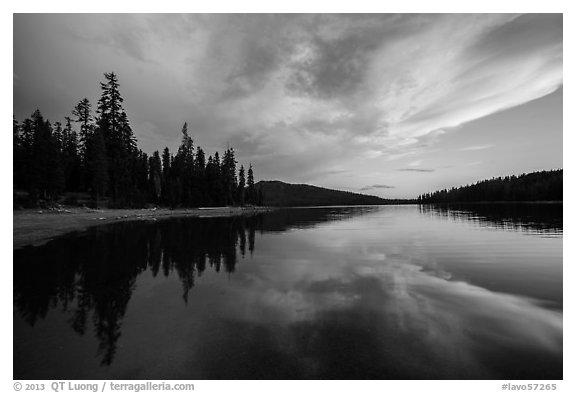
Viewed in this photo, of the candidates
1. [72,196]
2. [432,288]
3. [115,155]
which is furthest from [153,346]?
[115,155]

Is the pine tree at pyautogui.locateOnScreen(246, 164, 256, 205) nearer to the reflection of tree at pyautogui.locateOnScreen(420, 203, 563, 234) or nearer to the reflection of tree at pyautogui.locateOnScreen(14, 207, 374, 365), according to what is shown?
the reflection of tree at pyautogui.locateOnScreen(420, 203, 563, 234)

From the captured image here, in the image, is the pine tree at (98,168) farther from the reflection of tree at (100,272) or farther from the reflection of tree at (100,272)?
the reflection of tree at (100,272)

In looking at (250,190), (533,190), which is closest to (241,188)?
(250,190)

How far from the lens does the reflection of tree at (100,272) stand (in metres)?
8.05

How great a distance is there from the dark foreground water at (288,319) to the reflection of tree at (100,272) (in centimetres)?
7

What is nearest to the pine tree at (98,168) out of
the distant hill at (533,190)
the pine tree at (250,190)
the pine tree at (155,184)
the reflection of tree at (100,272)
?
the pine tree at (155,184)

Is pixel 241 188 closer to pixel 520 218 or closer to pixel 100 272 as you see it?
pixel 520 218

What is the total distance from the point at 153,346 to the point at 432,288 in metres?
9.62

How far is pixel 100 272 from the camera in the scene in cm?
1279

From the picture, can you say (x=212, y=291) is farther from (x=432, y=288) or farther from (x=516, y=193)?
(x=516, y=193)

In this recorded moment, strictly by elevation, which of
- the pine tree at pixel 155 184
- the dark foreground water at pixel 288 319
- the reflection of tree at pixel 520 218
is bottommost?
the dark foreground water at pixel 288 319

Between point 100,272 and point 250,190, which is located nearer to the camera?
point 100,272

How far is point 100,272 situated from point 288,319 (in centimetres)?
1021

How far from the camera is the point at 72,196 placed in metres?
62.3
